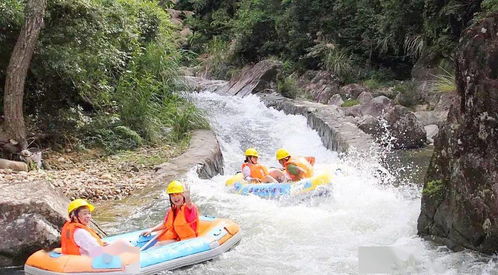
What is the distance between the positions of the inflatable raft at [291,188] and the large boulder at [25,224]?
3479 mm

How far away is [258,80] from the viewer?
20.7m

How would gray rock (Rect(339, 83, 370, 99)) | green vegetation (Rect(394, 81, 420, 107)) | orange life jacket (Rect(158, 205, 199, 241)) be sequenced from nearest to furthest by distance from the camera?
orange life jacket (Rect(158, 205, 199, 241)) < green vegetation (Rect(394, 81, 420, 107)) < gray rock (Rect(339, 83, 370, 99))

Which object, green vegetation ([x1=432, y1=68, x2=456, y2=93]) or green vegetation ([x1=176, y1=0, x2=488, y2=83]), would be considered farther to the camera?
green vegetation ([x1=176, y1=0, x2=488, y2=83])

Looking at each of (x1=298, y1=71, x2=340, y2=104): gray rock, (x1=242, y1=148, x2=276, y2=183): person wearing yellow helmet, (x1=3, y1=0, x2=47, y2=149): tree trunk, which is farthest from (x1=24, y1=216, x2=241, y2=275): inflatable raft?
(x1=298, y1=71, x2=340, y2=104): gray rock

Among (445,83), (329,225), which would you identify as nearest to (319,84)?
(445,83)

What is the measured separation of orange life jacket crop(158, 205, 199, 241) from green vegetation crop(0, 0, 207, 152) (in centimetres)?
409

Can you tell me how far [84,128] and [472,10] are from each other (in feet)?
36.1

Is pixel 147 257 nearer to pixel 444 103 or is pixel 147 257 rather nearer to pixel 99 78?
pixel 99 78

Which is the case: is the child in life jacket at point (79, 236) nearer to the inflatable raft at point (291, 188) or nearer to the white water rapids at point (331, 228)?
the white water rapids at point (331, 228)

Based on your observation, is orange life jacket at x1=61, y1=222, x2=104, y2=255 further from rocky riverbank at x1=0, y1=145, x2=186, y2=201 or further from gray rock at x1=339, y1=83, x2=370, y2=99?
gray rock at x1=339, y1=83, x2=370, y2=99

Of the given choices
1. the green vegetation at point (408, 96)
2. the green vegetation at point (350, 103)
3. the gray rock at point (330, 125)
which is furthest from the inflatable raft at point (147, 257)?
the green vegetation at point (350, 103)

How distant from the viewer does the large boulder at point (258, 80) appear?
20562mm

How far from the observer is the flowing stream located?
18.6 ft

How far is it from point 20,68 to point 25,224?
3.67 metres
